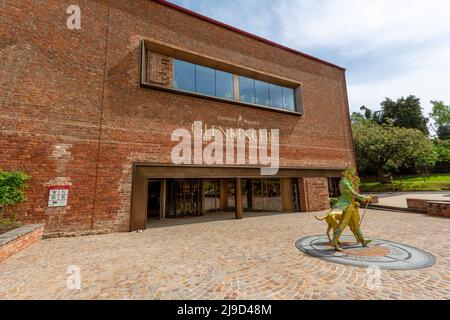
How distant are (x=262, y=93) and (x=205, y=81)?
4.00 meters

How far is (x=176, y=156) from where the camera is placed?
31.7ft

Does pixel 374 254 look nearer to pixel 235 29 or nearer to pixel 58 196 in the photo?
pixel 58 196

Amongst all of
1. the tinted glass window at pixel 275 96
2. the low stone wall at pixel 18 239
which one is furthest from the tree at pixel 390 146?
the low stone wall at pixel 18 239

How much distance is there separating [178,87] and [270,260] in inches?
349

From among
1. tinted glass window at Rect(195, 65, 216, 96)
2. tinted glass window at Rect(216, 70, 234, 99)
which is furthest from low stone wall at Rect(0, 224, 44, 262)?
tinted glass window at Rect(216, 70, 234, 99)

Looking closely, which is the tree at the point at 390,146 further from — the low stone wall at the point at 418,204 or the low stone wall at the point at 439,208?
the low stone wall at the point at 439,208

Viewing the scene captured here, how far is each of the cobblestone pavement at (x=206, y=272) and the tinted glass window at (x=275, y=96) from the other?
9.05 meters

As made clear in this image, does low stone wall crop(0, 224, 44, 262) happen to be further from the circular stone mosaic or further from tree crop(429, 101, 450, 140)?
tree crop(429, 101, 450, 140)

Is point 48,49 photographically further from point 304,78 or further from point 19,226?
point 304,78

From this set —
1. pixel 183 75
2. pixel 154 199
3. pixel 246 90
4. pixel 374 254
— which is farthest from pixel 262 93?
pixel 374 254

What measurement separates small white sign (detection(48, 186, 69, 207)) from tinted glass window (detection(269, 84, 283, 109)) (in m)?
11.7

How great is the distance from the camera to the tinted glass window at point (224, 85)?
11.4 m

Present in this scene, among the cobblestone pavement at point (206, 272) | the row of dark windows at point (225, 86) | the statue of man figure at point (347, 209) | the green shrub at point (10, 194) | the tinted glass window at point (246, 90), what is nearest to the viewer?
the cobblestone pavement at point (206, 272)
